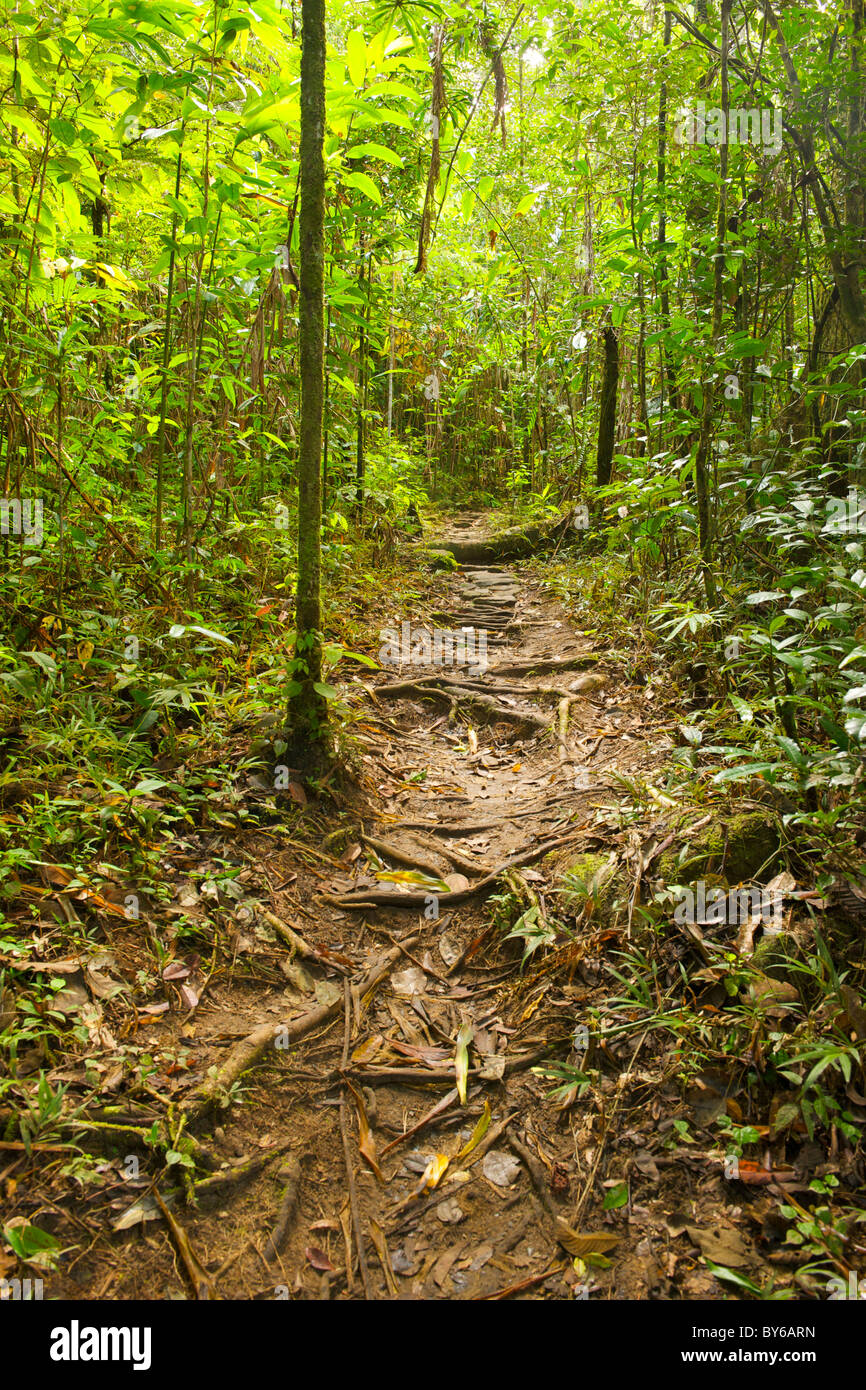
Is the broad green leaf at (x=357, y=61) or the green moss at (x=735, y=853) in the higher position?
the broad green leaf at (x=357, y=61)

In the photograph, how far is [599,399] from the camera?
862cm

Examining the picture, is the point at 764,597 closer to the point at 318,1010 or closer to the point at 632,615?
the point at 318,1010

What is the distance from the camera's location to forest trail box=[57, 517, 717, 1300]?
1.75 metres

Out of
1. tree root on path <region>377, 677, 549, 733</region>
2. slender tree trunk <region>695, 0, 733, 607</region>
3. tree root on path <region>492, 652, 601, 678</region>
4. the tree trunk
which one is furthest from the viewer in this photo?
the tree trunk

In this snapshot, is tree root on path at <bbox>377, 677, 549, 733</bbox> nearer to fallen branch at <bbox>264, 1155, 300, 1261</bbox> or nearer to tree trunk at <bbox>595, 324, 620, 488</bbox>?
fallen branch at <bbox>264, 1155, 300, 1261</bbox>

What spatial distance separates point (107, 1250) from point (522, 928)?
1482mm

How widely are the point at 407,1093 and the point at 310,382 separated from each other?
103 inches

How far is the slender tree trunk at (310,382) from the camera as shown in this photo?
2.90 m

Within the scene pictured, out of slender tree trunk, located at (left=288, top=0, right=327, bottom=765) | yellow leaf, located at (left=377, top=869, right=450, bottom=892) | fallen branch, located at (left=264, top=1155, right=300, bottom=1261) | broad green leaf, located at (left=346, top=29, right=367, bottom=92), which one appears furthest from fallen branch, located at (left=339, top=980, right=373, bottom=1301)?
broad green leaf, located at (left=346, top=29, right=367, bottom=92)

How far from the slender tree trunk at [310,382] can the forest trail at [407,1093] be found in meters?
0.52

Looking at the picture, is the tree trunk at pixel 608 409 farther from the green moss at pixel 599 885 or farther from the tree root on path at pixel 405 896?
the green moss at pixel 599 885

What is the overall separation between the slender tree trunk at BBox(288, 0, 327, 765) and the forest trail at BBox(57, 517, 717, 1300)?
20.3 inches

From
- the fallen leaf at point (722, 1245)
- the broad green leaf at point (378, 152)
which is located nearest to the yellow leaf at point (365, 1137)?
the fallen leaf at point (722, 1245)
